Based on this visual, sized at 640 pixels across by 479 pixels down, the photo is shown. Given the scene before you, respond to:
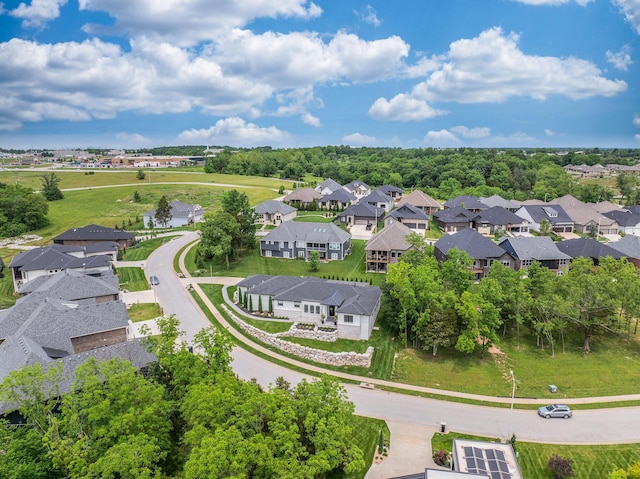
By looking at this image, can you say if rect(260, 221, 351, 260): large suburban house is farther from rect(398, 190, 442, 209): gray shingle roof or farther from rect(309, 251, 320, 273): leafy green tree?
rect(398, 190, 442, 209): gray shingle roof

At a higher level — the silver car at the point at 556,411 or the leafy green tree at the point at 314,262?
the leafy green tree at the point at 314,262

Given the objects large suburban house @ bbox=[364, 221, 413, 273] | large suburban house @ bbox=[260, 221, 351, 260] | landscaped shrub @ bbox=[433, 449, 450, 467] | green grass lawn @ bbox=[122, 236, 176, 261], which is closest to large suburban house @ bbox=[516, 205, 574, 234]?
large suburban house @ bbox=[364, 221, 413, 273]

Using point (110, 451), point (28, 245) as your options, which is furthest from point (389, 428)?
point (28, 245)

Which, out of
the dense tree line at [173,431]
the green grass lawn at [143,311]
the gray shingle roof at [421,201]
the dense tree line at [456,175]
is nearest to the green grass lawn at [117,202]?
the dense tree line at [456,175]

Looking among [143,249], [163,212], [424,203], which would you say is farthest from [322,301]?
[424,203]

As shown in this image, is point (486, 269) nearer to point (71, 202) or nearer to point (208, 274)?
point (208, 274)

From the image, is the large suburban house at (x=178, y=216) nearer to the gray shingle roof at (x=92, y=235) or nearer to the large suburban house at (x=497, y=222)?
the gray shingle roof at (x=92, y=235)
